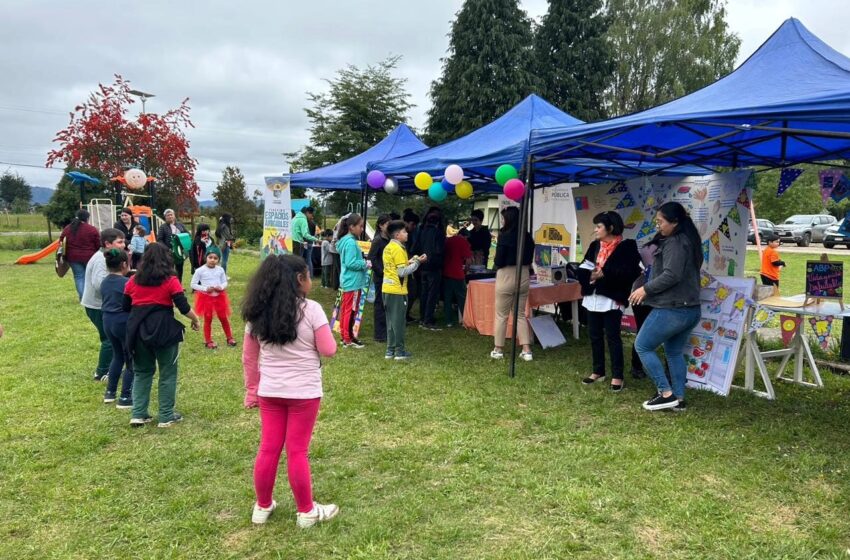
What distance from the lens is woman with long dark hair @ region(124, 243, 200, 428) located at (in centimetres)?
383

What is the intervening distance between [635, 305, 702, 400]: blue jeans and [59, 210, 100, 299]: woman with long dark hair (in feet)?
23.0

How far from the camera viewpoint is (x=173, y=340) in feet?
12.8

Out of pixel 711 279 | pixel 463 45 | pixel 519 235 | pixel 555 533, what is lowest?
pixel 555 533

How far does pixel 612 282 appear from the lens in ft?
15.4

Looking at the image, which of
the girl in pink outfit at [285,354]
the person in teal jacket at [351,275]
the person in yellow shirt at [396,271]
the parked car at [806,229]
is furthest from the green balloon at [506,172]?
the parked car at [806,229]

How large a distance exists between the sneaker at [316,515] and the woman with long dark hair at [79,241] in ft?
19.8

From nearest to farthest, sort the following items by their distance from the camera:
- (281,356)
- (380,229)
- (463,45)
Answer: (281,356) → (380,229) → (463,45)

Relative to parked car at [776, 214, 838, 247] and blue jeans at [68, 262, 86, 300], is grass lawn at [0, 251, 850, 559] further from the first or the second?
parked car at [776, 214, 838, 247]

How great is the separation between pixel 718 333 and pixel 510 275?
2.05 meters

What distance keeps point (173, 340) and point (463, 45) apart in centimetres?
2498

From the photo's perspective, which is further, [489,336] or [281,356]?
[489,336]

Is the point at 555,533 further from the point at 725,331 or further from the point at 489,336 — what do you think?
the point at 489,336

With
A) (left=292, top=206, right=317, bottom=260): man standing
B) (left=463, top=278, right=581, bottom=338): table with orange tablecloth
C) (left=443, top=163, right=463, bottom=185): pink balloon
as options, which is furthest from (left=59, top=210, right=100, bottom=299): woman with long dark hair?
(left=463, top=278, right=581, bottom=338): table with orange tablecloth

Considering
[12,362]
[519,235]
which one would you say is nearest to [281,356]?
[519,235]
